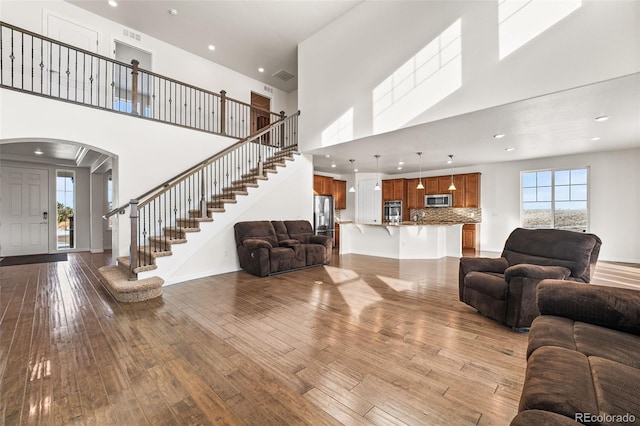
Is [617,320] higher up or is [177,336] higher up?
[617,320]

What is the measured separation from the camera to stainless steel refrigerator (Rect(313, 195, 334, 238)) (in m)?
8.30

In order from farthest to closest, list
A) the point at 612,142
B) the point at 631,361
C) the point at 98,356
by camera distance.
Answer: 1. the point at 612,142
2. the point at 98,356
3. the point at 631,361

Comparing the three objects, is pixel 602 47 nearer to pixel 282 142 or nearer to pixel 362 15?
pixel 362 15

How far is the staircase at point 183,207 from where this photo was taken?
376 cm

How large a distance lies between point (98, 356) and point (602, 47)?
5.80 meters

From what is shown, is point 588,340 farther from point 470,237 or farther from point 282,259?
point 470,237

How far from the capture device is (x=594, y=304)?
65.4 inches

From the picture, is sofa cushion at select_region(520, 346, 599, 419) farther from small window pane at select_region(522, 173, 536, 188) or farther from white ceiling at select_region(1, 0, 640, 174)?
small window pane at select_region(522, 173, 536, 188)

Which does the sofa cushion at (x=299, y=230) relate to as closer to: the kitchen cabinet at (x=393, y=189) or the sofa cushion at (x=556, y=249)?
the sofa cushion at (x=556, y=249)

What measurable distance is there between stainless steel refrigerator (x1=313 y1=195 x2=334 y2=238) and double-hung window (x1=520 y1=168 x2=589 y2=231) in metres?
5.65

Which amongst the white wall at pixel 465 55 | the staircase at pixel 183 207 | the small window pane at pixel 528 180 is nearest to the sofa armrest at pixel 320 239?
the staircase at pixel 183 207

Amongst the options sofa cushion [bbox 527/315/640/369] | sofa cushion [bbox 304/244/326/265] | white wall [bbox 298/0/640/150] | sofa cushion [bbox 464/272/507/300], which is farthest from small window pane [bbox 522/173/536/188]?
sofa cushion [bbox 527/315/640/369]

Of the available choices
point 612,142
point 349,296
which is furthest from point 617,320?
point 612,142

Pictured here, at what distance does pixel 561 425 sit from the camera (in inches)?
31.4
